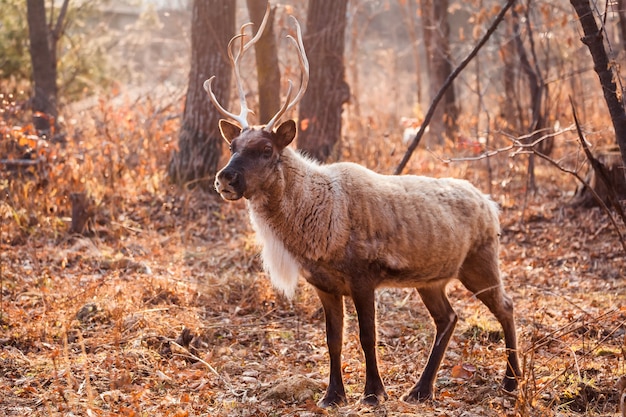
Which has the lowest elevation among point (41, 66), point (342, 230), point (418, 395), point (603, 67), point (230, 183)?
point (418, 395)

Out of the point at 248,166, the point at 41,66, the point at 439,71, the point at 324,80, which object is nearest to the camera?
the point at 248,166

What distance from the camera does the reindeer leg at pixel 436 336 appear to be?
5.34 meters

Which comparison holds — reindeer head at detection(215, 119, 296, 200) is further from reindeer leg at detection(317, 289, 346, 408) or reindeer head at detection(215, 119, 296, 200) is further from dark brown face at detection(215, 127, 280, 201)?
reindeer leg at detection(317, 289, 346, 408)

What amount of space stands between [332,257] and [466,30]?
2976 cm

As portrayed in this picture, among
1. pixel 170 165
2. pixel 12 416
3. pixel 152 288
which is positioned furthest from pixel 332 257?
pixel 170 165

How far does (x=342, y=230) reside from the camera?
16.7 ft

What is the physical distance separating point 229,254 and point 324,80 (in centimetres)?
366

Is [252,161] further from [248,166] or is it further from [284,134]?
[284,134]

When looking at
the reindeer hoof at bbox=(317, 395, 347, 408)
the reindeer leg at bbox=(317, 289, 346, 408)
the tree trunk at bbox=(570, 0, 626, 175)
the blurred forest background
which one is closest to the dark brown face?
the reindeer leg at bbox=(317, 289, 346, 408)

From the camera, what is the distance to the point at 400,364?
5949 mm

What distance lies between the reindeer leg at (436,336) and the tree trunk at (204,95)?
222 inches

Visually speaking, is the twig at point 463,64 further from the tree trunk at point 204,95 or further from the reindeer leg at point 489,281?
the tree trunk at point 204,95

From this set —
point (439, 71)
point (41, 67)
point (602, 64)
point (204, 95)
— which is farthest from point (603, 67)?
point (439, 71)

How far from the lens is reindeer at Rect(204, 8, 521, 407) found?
5.07 meters
